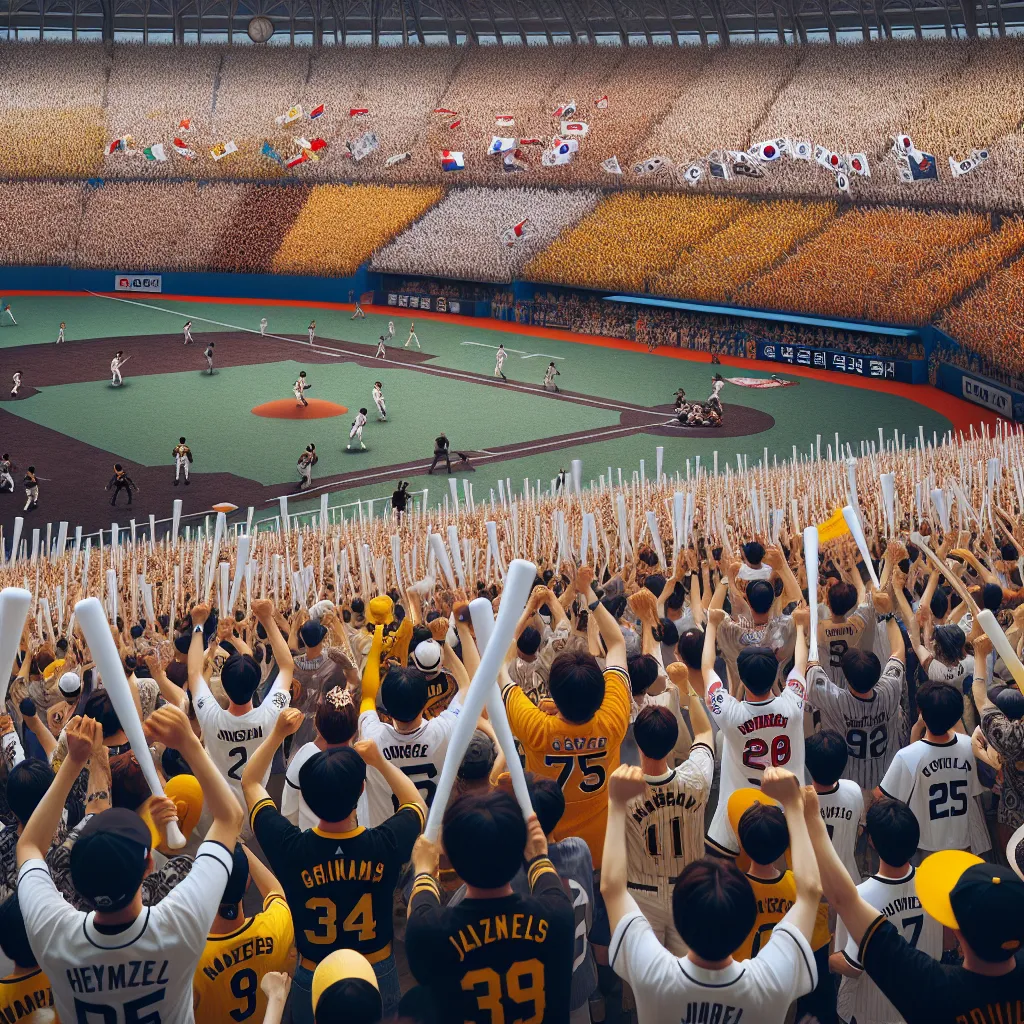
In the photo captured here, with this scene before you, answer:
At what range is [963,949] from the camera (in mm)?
4793

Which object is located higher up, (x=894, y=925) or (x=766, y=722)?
(x=766, y=722)

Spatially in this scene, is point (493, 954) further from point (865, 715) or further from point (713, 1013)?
point (865, 715)

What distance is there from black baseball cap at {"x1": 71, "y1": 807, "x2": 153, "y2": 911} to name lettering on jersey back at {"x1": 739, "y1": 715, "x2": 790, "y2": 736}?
381 centimetres

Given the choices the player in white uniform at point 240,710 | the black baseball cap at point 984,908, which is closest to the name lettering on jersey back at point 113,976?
the player in white uniform at point 240,710

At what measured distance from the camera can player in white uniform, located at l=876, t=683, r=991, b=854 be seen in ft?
24.0

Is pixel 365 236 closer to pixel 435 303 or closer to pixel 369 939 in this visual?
pixel 435 303

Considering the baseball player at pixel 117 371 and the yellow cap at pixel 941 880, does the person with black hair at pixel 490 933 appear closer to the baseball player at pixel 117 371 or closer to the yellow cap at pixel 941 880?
the yellow cap at pixel 941 880

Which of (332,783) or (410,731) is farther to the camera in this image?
(410,731)

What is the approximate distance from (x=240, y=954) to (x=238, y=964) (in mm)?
50

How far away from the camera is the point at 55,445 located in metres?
35.2

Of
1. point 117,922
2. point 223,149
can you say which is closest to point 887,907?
point 117,922

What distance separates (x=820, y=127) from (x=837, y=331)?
51.9ft

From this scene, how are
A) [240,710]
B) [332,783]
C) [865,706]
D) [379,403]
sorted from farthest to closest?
[379,403], [865,706], [240,710], [332,783]

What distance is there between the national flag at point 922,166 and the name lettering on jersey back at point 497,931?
1976 inches
